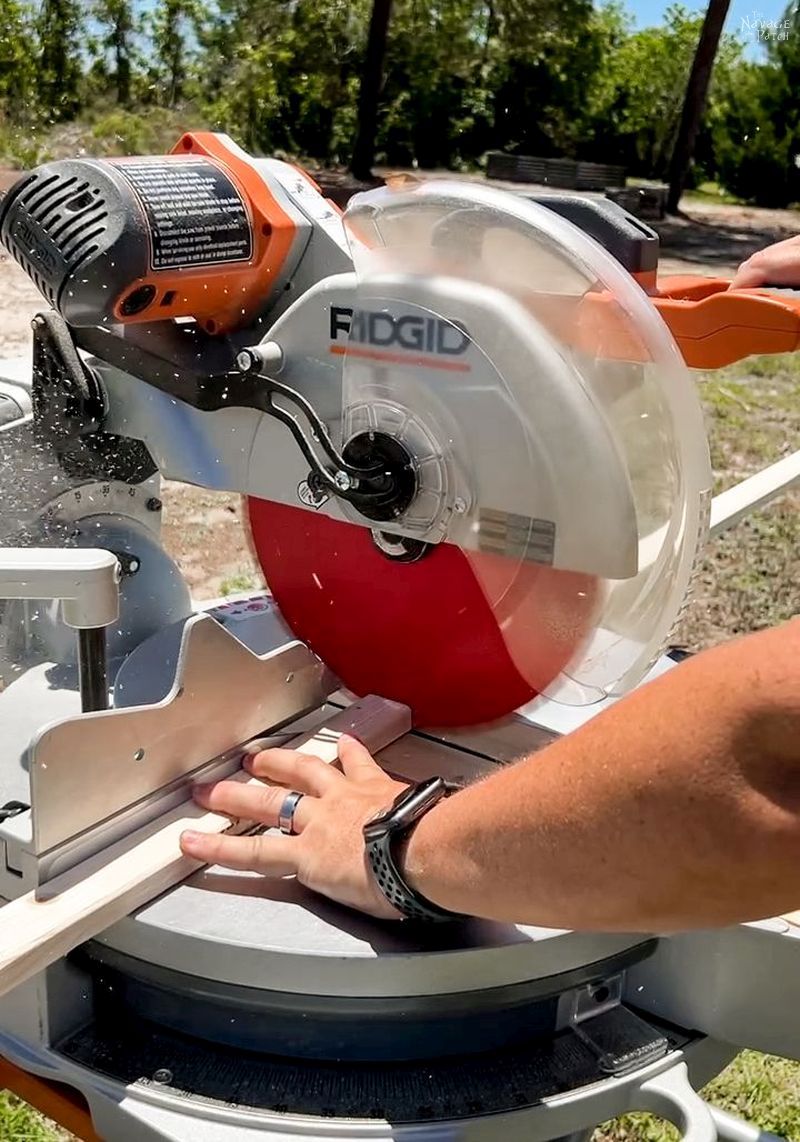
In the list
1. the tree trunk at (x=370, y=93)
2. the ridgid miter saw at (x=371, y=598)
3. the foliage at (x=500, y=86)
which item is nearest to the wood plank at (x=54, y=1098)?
the ridgid miter saw at (x=371, y=598)

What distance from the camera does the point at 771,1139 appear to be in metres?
1.54

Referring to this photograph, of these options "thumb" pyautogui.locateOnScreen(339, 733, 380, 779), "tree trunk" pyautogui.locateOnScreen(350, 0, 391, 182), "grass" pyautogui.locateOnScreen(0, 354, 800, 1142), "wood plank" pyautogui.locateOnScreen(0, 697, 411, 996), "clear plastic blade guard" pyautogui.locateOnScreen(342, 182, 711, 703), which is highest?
"tree trunk" pyautogui.locateOnScreen(350, 0, 391, 182)

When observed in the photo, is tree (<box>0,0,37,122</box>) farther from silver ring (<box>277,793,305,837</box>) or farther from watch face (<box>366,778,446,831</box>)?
watch face (<box>366,778,446,831</box>)

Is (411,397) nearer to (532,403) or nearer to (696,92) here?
(532,403)

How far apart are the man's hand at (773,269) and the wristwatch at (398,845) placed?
0.83 meters

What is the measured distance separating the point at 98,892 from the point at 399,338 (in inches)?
25.7

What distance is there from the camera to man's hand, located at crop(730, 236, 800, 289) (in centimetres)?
154

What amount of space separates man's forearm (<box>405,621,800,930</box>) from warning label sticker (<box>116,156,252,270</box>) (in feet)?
2.41

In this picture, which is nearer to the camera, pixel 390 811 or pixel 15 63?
pixel 390 811

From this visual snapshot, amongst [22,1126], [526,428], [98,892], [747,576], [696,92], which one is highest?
[696,92]

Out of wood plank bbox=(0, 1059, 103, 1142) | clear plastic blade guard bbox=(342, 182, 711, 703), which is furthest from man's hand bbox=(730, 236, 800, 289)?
wood plank bbox=(0, 1059, 103, 1142)

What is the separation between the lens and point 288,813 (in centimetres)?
129

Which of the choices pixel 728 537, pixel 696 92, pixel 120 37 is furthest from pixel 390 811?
pixel 696 92

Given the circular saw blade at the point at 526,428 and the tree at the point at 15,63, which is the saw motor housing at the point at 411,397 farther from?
the tree at the point at 15,63
